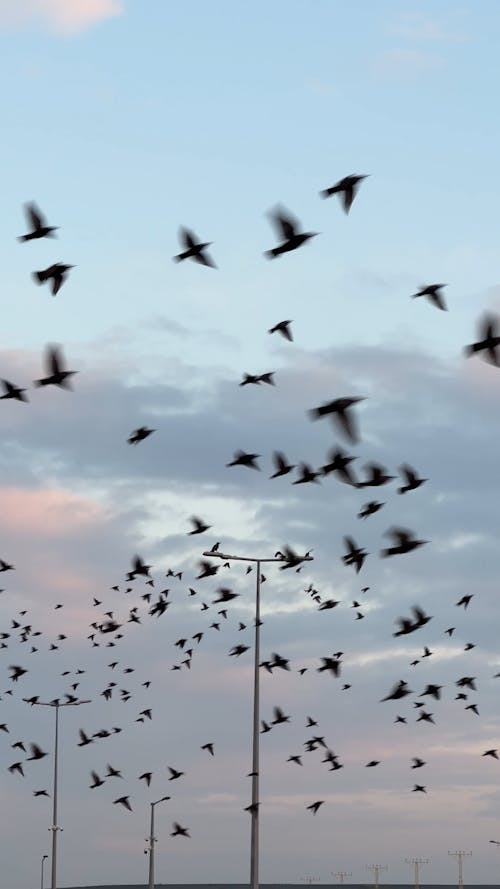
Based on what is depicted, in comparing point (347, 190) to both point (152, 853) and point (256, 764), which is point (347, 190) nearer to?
point (256, 764)

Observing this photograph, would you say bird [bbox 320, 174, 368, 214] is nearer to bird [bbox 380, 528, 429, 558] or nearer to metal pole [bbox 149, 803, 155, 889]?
bird [bbox 380, 528, 429, 558]

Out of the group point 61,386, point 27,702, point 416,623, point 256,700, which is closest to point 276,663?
point 256,700

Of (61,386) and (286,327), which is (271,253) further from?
(286,327)

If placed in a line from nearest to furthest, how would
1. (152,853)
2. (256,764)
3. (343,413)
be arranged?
(343,413), (256,764), (152,853)

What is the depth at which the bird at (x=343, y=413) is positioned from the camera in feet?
90.9

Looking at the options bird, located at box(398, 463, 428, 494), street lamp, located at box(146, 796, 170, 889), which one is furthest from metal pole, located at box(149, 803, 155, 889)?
bird, located at box(398, 463, 428, 494)

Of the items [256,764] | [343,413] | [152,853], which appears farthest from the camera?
[152,853]

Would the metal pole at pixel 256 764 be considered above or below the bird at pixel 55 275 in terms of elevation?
below

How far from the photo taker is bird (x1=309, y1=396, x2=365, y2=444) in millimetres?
27703

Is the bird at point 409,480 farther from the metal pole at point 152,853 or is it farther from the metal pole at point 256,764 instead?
the metal pole at point 152,853

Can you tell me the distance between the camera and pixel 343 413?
2817cm

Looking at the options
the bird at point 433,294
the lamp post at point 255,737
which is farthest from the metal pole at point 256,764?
the bird at point 433,294

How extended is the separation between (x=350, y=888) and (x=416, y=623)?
15914cm

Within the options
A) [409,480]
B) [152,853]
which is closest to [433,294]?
[409,480]
